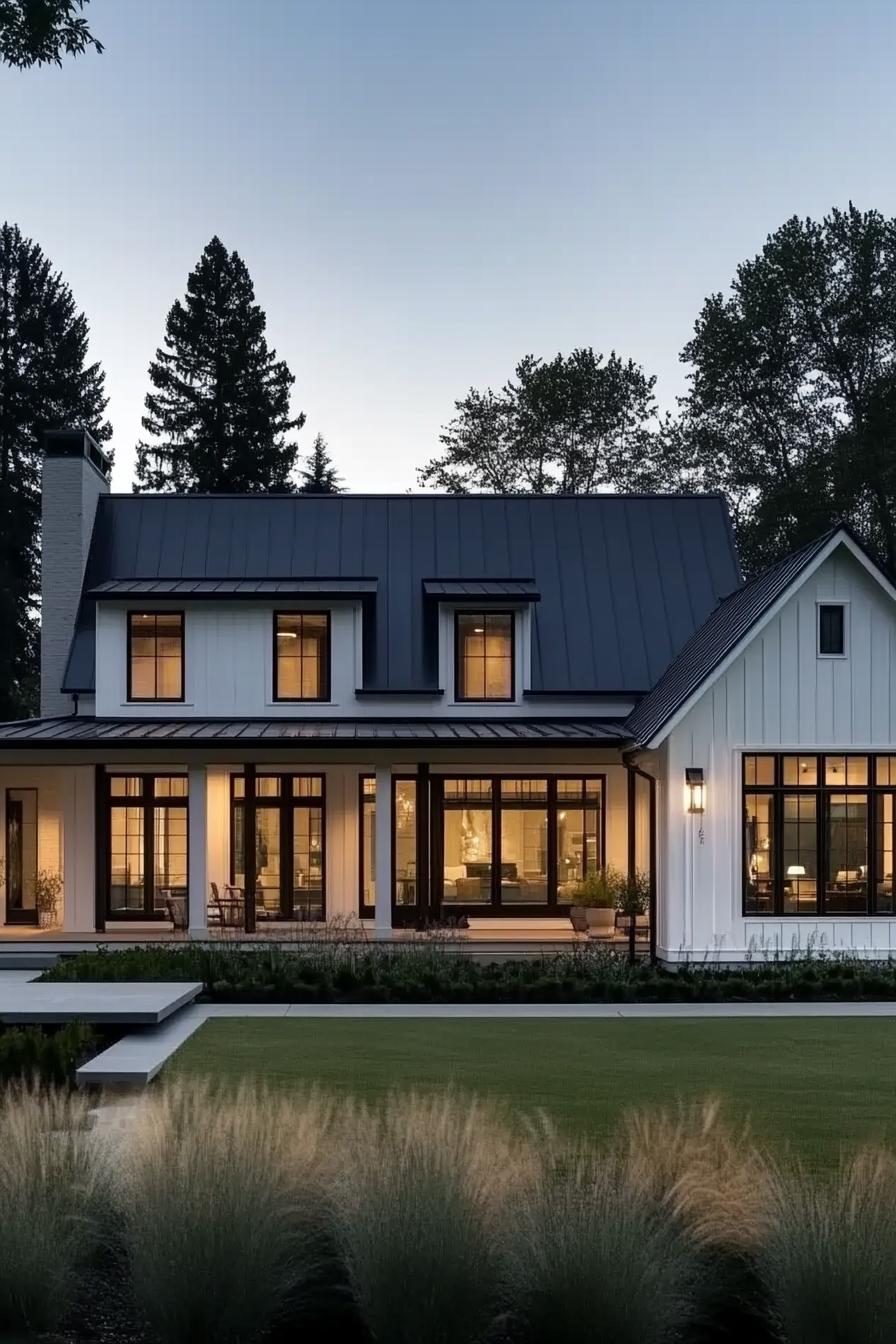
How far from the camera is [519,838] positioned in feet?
76.0

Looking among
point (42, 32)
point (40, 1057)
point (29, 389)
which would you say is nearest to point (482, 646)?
point (40, 1057)

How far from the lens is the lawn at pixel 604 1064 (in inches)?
399

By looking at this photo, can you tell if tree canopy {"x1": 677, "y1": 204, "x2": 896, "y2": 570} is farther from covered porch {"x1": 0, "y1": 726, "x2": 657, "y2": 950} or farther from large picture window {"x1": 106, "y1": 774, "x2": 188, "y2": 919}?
large picture window {"x1": 106, "y1": 774, "x2": 188, "y2": 919}

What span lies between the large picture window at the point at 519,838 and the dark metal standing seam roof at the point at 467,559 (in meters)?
1.70

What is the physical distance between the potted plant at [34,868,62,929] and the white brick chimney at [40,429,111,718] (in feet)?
9.80

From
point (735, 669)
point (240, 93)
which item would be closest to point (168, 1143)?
point (735, 669)

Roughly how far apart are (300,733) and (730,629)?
6363mm

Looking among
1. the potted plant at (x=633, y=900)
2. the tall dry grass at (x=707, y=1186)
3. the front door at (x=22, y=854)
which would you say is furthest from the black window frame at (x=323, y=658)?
the tall dry grass at (x=707, y=1186)

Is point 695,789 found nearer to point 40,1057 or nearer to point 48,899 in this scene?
point 40,1057

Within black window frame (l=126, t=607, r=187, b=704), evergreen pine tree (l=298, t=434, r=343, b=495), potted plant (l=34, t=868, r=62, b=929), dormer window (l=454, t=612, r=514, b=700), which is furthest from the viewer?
evergreen pine tree (l=298, t=434, r=343, b=495)

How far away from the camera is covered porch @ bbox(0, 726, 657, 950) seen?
22.0 meters

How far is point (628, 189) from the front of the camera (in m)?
28.6

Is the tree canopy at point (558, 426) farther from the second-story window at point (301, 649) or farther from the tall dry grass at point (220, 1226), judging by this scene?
the tall dry grass at point (220, 1226)

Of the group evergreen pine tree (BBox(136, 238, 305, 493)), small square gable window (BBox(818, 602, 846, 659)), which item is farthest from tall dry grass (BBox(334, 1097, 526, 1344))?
evergreen pine tree (BBox(136, 238, 305, 493))
